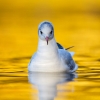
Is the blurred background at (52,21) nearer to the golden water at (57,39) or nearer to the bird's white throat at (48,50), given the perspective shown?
the golden water at (57,39)

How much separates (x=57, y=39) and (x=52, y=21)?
3947mm

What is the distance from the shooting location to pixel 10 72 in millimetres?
11023

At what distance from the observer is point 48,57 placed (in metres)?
11.1

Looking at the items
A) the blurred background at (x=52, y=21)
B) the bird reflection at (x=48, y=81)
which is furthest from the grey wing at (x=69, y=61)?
the blurred background at (x=52, y=21)

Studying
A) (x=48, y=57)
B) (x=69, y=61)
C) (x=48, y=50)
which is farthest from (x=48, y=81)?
(x=69, y=61)

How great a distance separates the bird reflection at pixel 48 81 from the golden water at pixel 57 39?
0.28ft

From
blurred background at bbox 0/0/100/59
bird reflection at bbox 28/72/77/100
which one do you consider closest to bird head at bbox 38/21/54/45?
bird reflection at bbox 28/72/77/100

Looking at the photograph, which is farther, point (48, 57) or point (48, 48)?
point (48, 48)

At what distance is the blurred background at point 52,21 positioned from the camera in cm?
1451

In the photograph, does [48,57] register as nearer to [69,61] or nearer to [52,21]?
[69,61]

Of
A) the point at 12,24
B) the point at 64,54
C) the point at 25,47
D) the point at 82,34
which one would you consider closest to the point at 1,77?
the point at 64,54

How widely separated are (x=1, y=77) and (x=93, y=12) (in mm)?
11975

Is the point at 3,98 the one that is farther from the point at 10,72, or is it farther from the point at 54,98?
the point at 10,72

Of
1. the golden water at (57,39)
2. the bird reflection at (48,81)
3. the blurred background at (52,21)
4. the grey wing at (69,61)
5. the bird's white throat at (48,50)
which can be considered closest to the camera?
the bird reflection at (48,81)
